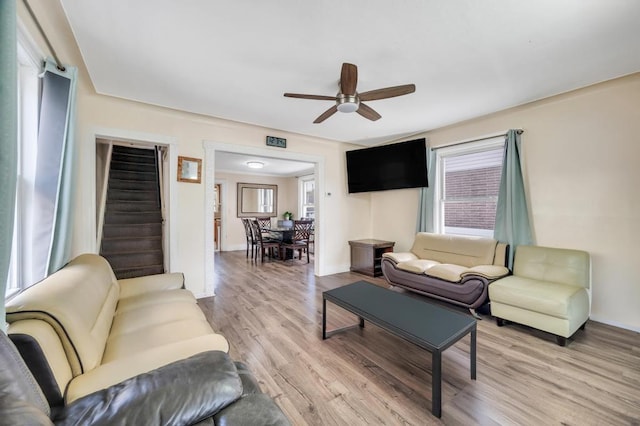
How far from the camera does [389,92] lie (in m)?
2.21

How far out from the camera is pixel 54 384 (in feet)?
2.95

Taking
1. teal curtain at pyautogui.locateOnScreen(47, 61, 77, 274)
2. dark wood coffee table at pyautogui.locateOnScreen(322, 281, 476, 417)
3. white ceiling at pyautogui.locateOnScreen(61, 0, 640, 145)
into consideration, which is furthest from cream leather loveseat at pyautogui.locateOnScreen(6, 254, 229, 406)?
white ceiling at pyautogui.locateOnScreen(61, 0, 640, 145)

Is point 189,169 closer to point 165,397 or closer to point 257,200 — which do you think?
point 165,397

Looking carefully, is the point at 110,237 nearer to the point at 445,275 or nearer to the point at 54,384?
the point at 54,384

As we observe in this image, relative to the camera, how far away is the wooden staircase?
3863 mm

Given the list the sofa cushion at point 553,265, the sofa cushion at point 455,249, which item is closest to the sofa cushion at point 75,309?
the sofa cushion at point 455,249

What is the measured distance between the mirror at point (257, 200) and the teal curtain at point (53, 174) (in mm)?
5872

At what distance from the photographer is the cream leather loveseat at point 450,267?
289 cm

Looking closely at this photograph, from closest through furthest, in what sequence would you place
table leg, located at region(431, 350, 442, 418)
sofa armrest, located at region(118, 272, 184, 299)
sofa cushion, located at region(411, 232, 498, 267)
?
table leg, located at region(431, 350, 442, 418) < sofa armrest, located at region(118, 272, 184, 299) < sofa cushion, located at region(411, 232, 498, 267)

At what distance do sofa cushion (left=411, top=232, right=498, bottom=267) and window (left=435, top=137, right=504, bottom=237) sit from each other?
0.39m

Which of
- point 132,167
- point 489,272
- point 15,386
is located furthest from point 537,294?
point 132,167

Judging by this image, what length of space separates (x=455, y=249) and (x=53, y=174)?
4.25m

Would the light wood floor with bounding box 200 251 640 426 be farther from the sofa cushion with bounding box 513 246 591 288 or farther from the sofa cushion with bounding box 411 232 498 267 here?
the sofa cushion with bounding box 411 232 498 267

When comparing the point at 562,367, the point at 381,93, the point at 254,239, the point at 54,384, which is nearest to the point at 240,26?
the point at 381,93
